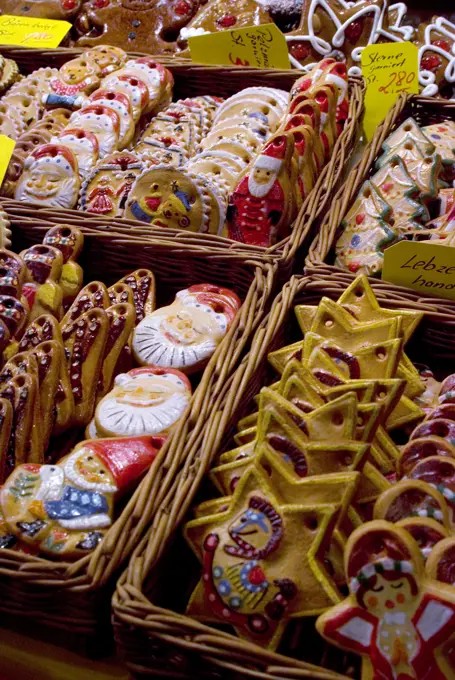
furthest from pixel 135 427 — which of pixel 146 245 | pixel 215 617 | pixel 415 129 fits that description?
pixel 415 129

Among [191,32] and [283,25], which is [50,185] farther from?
[283,25]

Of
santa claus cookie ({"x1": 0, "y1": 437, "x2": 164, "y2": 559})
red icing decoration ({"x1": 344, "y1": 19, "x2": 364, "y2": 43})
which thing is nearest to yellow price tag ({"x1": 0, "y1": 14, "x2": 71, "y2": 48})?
red icing decoration ({"x1": 344, "y1": 19, "x2": 364, "y2": 43})

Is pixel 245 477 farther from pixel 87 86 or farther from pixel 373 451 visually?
pixel 87 86

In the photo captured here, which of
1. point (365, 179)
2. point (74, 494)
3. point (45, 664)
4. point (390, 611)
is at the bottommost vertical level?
point (45, 664)

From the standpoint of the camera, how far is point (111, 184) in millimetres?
1747

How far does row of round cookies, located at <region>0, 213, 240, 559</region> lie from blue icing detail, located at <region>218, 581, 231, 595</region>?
0.67 feet

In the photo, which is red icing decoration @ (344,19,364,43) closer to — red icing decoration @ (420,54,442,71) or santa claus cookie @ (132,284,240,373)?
red icing decoration @ (420,54,442,71)

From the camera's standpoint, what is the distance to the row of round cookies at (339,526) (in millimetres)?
795

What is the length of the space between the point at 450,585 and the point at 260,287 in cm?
75

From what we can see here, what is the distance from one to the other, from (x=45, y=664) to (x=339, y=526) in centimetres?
46

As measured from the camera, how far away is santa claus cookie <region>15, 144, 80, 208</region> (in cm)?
175

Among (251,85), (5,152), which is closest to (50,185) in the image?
(5,152)

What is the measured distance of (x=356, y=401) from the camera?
3.12ft

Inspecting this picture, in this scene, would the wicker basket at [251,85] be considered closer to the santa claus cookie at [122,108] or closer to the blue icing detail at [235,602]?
the santa claus cookie at [122,108]
